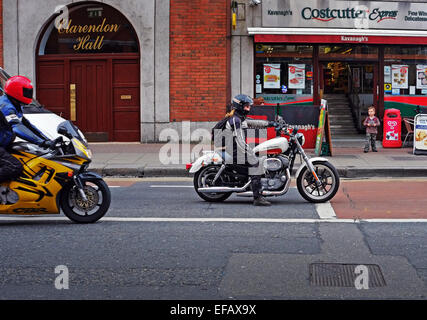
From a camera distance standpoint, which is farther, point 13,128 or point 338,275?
point 13,128

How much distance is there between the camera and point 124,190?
1102cm

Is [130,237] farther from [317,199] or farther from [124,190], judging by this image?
[124,190]

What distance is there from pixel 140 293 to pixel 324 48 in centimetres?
1430

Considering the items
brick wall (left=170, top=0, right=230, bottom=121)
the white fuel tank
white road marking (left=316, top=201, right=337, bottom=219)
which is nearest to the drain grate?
white road marking (left=316, top=201, right=337, bottom=219)

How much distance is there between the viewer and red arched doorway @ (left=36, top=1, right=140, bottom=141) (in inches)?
729

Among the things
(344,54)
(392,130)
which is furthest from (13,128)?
(344,54)

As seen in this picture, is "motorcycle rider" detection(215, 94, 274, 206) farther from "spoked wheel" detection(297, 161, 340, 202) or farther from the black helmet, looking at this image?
"spoked wheel" detection(297, 161, 340, 202)

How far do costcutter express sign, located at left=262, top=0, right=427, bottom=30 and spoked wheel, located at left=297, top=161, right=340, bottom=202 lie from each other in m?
9.38

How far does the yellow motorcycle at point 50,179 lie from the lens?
7.39 m

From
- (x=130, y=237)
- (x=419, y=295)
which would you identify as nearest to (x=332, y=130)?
(x=130, y=237)

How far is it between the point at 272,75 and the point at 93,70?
5.13 meters

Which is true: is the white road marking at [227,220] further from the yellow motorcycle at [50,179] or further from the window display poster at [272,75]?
the window display poster at [272,75]

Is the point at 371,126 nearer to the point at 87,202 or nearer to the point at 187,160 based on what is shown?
the point at 187,160

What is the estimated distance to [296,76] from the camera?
18.2 m
